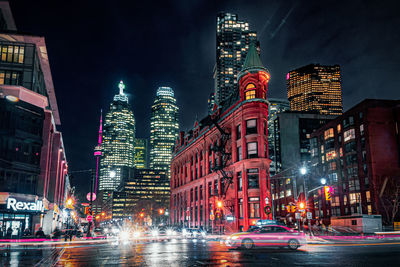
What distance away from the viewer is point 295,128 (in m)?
144

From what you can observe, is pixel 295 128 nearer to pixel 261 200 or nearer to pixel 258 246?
pixel 261 200

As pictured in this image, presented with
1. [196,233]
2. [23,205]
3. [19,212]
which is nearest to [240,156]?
[196,233]

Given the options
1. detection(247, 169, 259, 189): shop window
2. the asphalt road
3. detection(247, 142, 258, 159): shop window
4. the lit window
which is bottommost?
the asphalt road

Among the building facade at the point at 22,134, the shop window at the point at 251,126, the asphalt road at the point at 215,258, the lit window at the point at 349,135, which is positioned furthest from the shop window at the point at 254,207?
the lit window at the point at 349,135

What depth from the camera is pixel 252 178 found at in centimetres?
5231

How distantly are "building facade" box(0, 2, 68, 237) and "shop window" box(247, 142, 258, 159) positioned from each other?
3023 centimetres

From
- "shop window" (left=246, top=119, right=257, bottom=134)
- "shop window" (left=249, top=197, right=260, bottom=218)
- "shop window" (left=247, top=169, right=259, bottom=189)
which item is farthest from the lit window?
"shop window" (left=249, top=197, right=260, bottom=218)

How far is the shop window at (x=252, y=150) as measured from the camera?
5275cm

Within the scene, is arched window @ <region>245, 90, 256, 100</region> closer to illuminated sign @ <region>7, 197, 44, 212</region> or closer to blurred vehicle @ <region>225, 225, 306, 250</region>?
blurred vehicle @ <region>225, 225, 306, 250</region>

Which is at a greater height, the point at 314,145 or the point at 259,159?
the point at 314,145

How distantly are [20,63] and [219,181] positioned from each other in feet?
122

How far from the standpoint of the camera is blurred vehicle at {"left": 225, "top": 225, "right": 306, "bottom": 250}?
22.9 meters

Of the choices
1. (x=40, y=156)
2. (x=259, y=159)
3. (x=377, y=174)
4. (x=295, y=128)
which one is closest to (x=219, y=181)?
(x=259, y=159)

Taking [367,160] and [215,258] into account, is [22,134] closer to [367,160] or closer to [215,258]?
[215,258]
